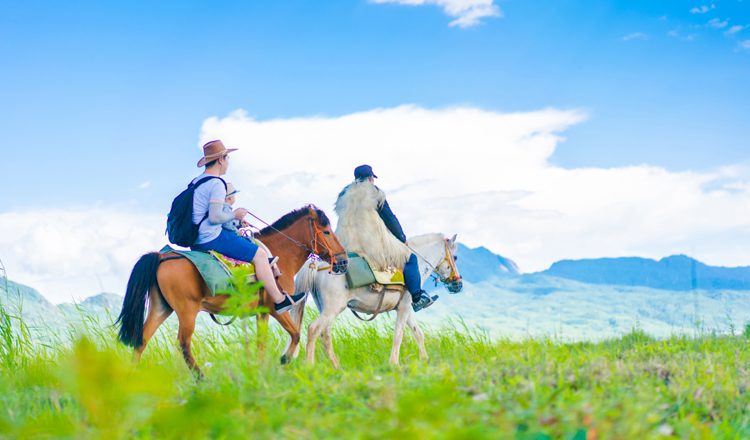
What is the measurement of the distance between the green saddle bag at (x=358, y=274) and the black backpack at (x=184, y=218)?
204 cm

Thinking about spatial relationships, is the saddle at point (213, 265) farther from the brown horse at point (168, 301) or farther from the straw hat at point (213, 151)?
the straw hat at point (213, 151)

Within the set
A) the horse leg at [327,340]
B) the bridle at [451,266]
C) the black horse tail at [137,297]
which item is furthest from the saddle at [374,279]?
the black horse tail at [137,297]

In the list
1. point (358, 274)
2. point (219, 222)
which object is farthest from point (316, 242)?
point (219, 222)

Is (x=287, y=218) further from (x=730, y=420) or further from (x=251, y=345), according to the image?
(x=730, y=420)

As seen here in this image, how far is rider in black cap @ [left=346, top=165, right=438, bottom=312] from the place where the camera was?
805 cm

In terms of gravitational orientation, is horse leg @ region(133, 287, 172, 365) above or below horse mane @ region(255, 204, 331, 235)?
below

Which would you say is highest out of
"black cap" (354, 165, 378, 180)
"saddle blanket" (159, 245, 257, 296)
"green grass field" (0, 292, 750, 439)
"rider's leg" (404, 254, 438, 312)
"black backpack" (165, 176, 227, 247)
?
"black cap" (354, 165, 378, 180)

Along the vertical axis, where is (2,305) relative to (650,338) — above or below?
above

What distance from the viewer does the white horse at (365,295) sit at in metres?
7.49

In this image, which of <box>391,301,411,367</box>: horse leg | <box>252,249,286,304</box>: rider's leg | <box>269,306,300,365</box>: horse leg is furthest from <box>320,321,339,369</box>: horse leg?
<box>252,249,286,304</box>: rider's leg

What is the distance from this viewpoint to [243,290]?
395 centimetres

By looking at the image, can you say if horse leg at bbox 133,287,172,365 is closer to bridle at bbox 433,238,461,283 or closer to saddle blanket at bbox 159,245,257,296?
saddle blanket at bbox 159,245,257,296

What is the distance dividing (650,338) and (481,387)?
575 cm

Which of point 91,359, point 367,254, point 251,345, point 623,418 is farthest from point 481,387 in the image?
point 367,254
